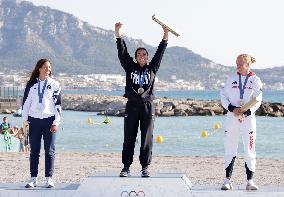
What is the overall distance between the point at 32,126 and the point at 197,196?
108 inches

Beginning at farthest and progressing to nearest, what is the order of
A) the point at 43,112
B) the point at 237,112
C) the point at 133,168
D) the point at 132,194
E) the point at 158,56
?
the point at 133,168 → the point at 158,56 → the point at 43,112 → the point at 237,112 → the point at 132,194

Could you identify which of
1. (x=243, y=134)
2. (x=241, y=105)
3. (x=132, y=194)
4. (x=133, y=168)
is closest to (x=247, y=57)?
(x=241, y=105)

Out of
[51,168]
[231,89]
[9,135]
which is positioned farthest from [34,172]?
[9,135]

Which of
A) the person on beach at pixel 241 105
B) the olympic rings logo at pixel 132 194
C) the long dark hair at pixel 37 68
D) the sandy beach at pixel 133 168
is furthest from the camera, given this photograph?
the sandy beach at pixel 133 168

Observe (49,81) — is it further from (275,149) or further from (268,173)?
(275,149)

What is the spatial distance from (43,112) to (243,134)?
3.02m

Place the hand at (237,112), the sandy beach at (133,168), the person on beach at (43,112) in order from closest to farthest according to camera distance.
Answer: the hand at (237,112)
the person on beach at (43,112)
the sandy beach at (133,168)

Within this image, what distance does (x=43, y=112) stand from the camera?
10883 mm

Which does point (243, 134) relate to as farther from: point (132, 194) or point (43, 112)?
point (43, 112)

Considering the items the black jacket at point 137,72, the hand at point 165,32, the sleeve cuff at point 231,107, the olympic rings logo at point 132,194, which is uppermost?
the hand at point 165,32

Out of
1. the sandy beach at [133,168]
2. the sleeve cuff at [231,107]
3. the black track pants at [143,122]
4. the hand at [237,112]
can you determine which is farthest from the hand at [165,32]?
the sandy beach at [133,168]

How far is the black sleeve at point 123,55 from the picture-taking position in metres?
10.9

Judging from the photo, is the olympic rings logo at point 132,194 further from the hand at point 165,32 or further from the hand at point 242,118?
the hand at point 165,32

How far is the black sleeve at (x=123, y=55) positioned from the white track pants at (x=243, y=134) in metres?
1.70
